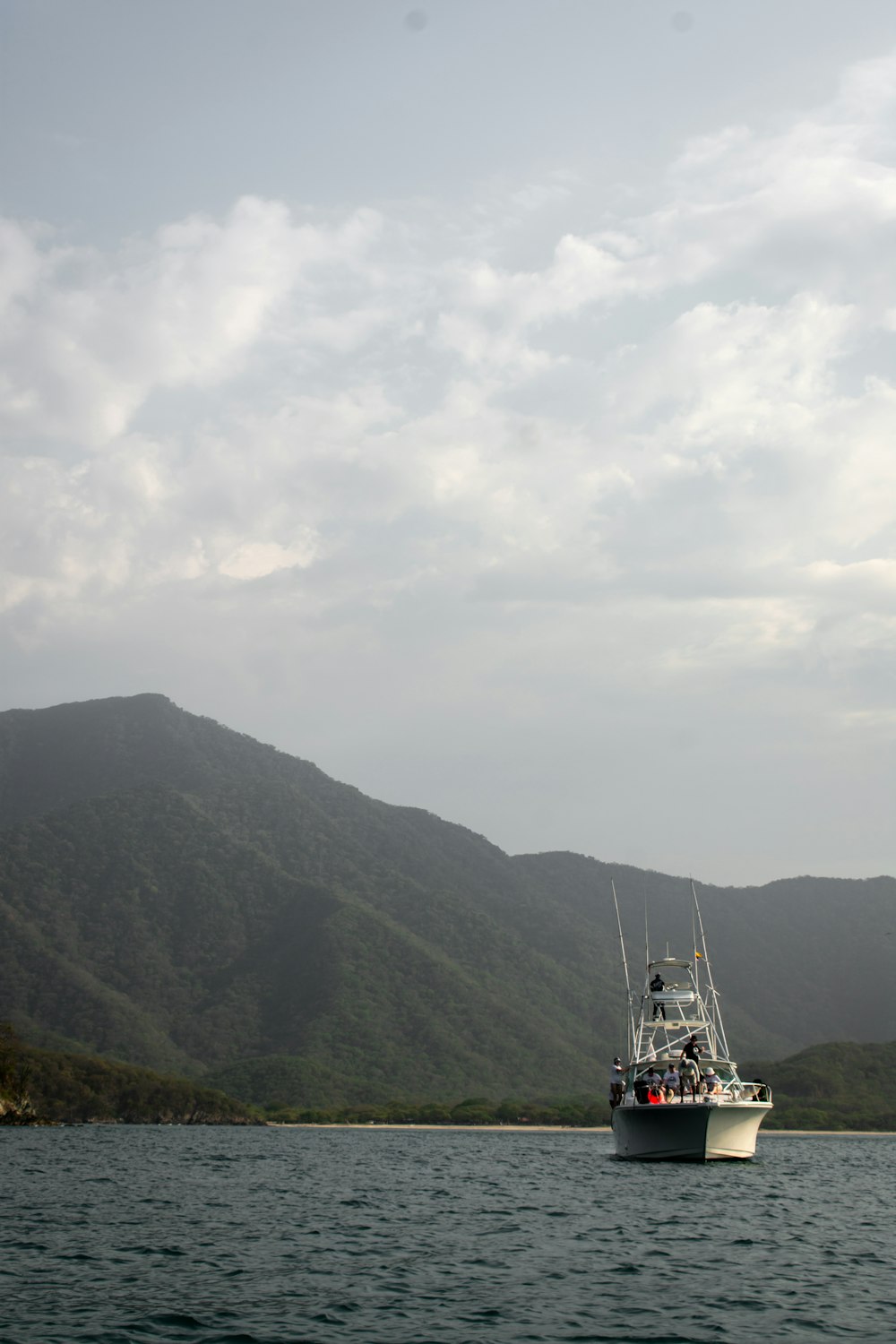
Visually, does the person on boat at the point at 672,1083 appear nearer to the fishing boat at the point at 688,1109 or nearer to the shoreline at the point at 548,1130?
the fishing boat at the point at 688,1109

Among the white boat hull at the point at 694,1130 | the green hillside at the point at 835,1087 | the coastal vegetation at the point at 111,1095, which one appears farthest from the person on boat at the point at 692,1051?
the green hillside at the point at 835,1087

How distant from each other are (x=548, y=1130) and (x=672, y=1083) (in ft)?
373

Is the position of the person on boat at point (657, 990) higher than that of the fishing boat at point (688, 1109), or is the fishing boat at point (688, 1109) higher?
the person on boat at point (657, 990)

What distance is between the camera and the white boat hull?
50.2 meters

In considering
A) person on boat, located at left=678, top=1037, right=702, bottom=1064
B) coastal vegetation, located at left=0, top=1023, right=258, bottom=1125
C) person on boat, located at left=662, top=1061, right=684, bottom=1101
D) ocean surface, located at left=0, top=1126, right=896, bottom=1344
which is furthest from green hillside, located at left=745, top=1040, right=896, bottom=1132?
person on boat, located at left=662, top=1061, right=684, bottom=1101

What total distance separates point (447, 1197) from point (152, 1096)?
124 metres

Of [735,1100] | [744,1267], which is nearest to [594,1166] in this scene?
[735,1100]

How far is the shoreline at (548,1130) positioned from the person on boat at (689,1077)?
10098 centimetres

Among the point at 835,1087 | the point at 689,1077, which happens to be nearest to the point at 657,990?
the point at 689,1077

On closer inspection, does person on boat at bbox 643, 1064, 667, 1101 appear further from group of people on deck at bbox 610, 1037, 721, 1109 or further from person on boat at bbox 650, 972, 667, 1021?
person on boat at bbox 650, 972, 667, 1021

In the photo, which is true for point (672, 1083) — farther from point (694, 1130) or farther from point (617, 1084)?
point (617, 1084)

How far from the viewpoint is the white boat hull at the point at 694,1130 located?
50.2 metres

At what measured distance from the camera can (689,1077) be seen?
172 feet

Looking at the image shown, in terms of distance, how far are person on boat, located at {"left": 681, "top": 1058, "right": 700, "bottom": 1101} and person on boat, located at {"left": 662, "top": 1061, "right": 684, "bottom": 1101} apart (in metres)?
0.21
